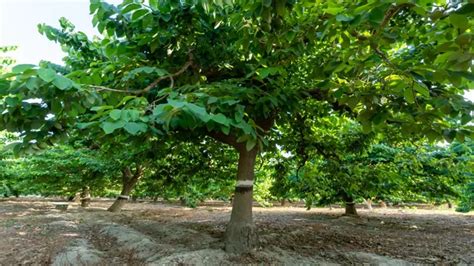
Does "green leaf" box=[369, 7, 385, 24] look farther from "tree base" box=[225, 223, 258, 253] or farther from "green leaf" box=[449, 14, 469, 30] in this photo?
"tree base" box=[225, 223, 258, 253]

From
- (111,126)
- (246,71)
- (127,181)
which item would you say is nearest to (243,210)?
(246,71)

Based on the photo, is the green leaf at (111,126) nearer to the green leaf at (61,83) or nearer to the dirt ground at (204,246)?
the green leaf at (61,83)

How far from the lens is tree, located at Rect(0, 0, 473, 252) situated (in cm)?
192

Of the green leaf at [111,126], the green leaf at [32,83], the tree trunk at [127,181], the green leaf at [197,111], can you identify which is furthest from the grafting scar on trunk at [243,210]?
the tree trunk at [127,181]

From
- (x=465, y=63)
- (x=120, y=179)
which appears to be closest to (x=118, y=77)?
(x=465, y=63)

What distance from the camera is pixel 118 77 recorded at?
366cm

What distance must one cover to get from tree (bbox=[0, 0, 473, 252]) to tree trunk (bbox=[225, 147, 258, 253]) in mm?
13

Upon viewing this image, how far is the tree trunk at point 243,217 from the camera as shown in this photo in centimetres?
444

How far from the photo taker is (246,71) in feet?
12.7

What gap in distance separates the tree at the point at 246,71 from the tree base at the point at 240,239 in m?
0.01

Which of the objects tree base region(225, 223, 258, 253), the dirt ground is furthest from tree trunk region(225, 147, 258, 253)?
the dirt ground

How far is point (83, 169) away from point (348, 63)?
8562 mm

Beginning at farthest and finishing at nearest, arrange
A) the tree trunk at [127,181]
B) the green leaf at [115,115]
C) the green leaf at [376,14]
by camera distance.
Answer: the tree trunk at [127,181] → the green leaf at [115,115] → the green leaf at [376,14]

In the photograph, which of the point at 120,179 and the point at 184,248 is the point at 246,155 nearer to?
the point at 184,248
